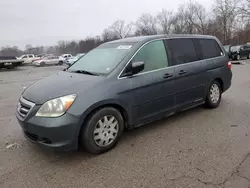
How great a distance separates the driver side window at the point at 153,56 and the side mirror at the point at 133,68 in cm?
15

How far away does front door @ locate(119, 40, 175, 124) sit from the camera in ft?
11.1

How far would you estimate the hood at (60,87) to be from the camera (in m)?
2.86

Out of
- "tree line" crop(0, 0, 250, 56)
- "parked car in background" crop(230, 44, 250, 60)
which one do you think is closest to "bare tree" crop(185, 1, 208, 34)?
"tree line" crop(0, 0, 250, 56)

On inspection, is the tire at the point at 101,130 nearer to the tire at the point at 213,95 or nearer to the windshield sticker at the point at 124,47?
the windshield sticker at the point at 124,47

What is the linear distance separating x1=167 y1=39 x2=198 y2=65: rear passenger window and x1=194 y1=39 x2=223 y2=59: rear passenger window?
0.83ft

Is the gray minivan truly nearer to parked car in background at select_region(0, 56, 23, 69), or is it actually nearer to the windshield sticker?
the windshield sticker

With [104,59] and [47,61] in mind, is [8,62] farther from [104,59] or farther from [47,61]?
[104,59]

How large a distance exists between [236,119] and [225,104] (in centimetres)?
112

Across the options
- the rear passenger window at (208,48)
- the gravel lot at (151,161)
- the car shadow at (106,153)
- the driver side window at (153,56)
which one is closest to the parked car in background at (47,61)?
the gravel lot at (151,161)

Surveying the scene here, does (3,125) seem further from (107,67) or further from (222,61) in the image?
(222,61)

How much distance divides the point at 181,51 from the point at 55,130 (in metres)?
2.82

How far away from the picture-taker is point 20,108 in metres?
3.10

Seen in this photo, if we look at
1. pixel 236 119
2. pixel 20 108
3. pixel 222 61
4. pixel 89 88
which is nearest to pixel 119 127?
pixel 89 88

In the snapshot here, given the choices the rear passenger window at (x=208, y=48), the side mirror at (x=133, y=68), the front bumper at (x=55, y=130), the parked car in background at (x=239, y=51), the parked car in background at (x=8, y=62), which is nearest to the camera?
the front bumper at (x=55, y=130)
